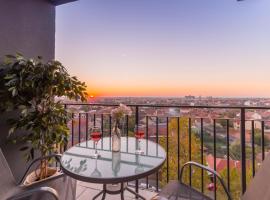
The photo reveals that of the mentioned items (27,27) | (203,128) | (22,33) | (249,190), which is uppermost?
(27,27)

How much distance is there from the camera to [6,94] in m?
1.96

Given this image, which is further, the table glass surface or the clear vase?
the clear vase

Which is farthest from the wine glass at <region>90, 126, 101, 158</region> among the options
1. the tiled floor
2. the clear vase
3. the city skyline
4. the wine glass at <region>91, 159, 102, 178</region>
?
the city skyline

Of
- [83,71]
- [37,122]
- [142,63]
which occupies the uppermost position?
[142,63]

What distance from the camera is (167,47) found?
5.18 m

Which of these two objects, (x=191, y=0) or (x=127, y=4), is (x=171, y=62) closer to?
(x=191, y=0)

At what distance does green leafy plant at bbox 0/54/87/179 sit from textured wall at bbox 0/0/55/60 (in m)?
0.31

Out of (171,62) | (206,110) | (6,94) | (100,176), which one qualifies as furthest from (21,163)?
(171,62)

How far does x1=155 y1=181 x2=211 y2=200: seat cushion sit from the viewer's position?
1353mm

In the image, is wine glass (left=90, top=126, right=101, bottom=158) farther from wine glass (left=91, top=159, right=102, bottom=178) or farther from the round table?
wine glass (left=91, top=159, right=102, bottom=178)

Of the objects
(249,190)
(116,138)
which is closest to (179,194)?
(249,190)

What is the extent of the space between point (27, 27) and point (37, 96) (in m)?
1.06

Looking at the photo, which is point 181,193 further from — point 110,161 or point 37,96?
point 37,96

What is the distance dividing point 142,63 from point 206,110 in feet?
11.3
